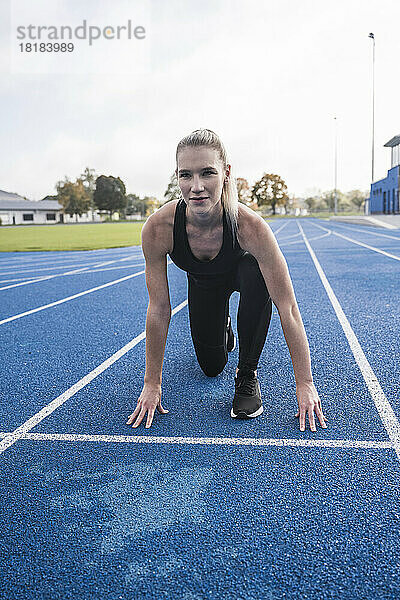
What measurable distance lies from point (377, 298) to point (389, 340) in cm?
228

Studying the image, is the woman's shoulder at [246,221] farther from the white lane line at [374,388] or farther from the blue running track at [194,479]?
the white lane line at [374,388]

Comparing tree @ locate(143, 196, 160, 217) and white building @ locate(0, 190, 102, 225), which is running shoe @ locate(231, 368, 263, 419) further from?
tree @ locate(143, 196, 160, 217)

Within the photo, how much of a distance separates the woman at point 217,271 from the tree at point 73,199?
89.4 meters

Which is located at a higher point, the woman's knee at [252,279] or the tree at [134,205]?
the tree at [134,205]

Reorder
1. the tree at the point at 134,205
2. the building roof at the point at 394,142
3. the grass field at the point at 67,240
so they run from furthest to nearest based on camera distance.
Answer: the tree at the point at 134,205 < the building roof at the point at 394,142 < the grass field at the point at 67,240

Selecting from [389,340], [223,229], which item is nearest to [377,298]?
[389,340]

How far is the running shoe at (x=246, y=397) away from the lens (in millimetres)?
3047

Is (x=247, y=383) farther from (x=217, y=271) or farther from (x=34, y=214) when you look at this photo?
(x=34, y=214)

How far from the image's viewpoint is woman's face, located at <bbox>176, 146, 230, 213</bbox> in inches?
102

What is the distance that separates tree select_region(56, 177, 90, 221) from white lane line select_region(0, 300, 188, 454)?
87.9 m

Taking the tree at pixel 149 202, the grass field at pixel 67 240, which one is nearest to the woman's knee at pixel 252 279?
the grass field at pixel 67 240

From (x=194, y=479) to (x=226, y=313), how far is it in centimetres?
138

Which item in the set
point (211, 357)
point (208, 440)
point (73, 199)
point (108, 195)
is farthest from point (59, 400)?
point (108, 195)

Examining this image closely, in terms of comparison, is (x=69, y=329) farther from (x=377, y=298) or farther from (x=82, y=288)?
(x=377, y=298)
